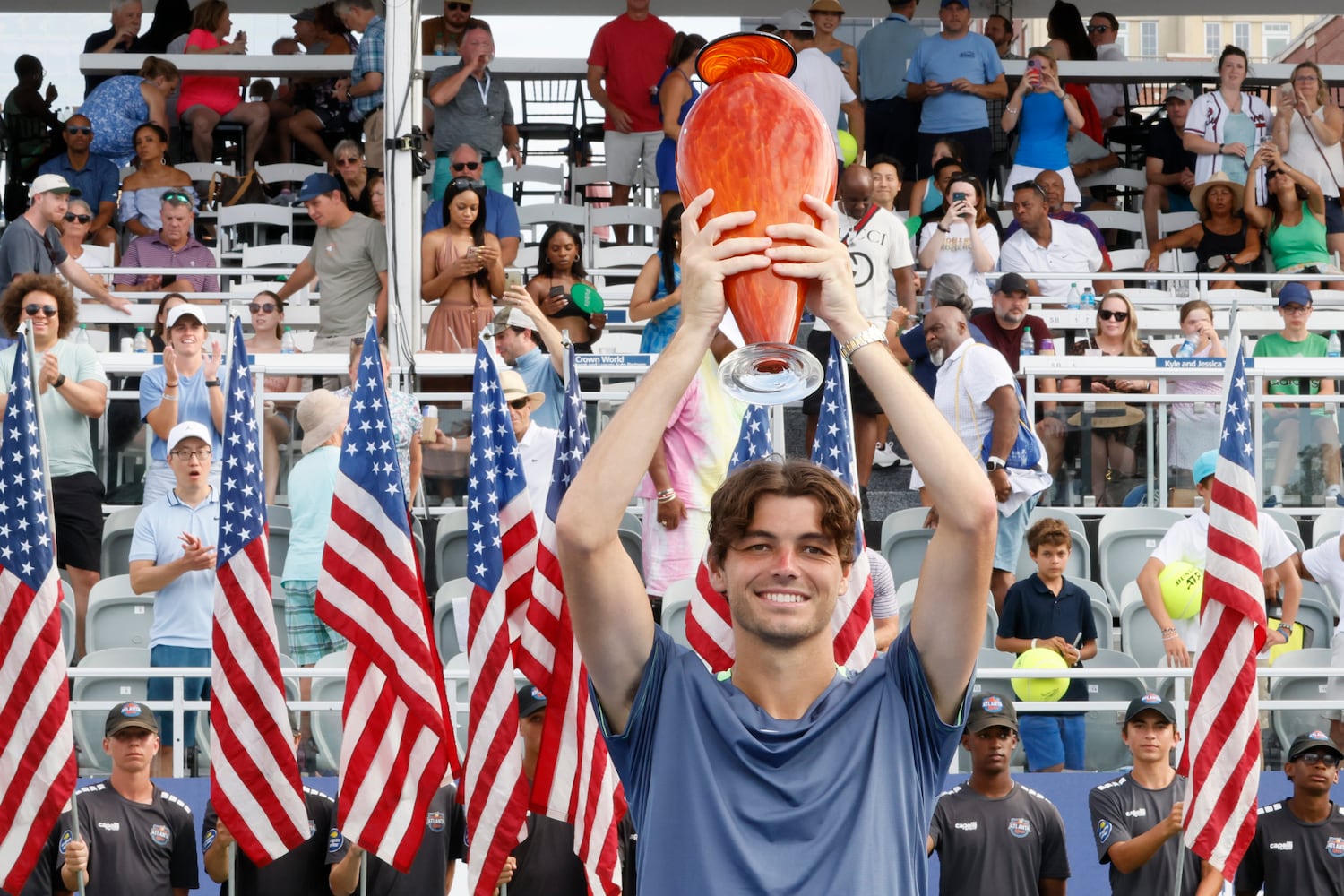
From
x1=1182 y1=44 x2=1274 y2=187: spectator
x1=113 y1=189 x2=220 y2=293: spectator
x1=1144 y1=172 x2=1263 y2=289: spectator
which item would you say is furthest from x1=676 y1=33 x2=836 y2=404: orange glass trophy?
x1=1182 y1=44 x2=1274 y2=187: spectator

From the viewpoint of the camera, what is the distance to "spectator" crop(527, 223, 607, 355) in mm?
10305

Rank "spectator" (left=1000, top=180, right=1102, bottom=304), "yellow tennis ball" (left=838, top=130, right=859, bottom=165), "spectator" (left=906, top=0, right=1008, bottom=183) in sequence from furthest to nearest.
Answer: "spectator" (left=906, top=0, right=1008, bottom=183), "spectator" (left=1000, top=180, right=1102, bottom=304), "yellow tennis ball" (left=838, top=130, right=859, bottom=165)

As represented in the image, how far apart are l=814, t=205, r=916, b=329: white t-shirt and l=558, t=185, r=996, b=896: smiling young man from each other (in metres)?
7.37

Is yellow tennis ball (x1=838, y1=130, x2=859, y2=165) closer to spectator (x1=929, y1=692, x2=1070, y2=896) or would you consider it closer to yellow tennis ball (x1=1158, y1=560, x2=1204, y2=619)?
yellow tennis ball (x1=1158, y1=560, x2=1204, y2=619)

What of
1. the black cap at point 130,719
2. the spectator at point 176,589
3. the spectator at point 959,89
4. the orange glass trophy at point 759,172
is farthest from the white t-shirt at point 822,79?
the orange glass trophy at point 759,172

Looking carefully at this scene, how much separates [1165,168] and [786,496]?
12943 millimetres

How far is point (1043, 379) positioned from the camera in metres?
10.1

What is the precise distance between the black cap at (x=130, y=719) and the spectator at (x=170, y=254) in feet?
20.4

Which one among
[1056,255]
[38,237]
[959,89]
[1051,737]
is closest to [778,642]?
[1051,737]

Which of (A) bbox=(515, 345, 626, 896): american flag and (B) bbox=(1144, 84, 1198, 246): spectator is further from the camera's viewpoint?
(B) bbox=(1144, 84, 1198, 246): spectator

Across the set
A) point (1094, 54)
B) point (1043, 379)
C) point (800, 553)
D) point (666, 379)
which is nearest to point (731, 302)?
point (666, 379)

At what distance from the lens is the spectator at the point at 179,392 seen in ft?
30.0

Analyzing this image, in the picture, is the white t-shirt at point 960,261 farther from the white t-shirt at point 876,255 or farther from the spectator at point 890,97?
the spectator at point 890,97

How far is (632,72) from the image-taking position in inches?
536
